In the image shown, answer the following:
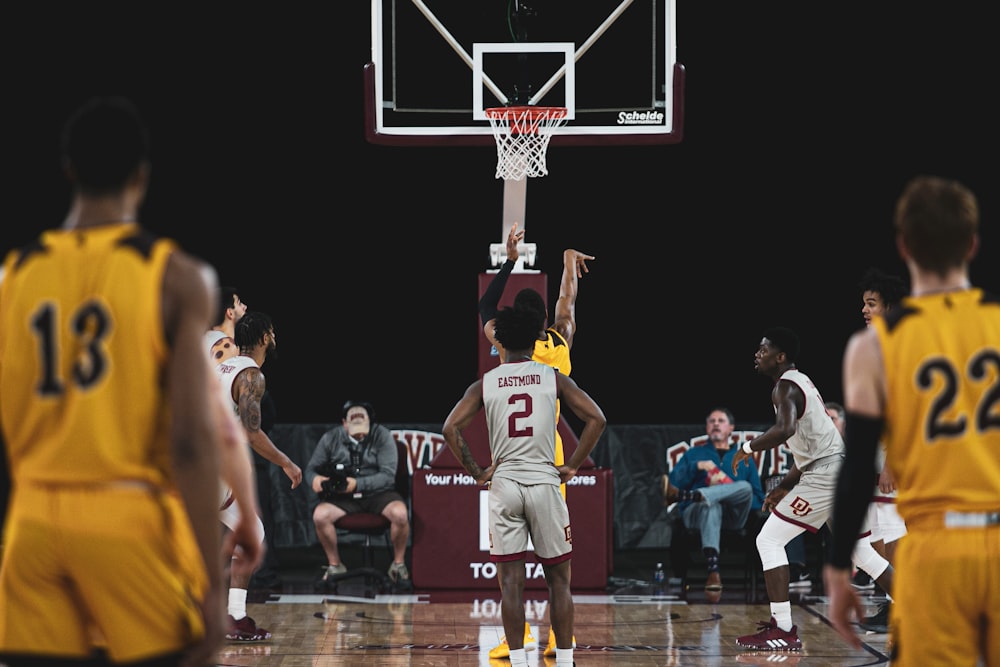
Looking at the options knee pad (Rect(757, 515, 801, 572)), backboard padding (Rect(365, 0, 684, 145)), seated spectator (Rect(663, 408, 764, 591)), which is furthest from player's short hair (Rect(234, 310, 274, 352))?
seated spectator (Rect(663, 408, 764, 591))

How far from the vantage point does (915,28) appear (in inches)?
516

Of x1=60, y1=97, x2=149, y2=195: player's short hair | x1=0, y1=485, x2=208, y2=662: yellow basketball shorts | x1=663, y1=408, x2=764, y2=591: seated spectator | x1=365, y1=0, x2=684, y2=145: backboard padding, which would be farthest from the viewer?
x1=663, y1=408, x2=764, y2=591: seated spectator

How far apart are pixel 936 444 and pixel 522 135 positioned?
6.58m

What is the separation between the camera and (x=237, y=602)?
300 inches

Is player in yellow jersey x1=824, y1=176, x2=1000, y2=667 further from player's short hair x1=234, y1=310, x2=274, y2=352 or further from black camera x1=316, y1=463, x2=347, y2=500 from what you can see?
black camera x1=316, y1=463, x2=347, y2=500

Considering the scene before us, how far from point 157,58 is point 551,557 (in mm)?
8585

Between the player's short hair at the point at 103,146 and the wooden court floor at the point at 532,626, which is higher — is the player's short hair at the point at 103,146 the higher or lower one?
the higher one

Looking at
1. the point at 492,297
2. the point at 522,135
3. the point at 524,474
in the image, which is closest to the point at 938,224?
the point at 524,474

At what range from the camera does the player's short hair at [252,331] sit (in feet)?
24.4

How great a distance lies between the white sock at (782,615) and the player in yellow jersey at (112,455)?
538 cm

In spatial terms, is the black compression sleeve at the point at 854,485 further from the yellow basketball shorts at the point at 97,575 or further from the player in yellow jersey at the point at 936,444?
the yellow basketball shorts at the point at 97,575

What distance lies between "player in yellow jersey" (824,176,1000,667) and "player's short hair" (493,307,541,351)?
3.01m

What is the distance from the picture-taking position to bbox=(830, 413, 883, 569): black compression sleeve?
10.5 feet

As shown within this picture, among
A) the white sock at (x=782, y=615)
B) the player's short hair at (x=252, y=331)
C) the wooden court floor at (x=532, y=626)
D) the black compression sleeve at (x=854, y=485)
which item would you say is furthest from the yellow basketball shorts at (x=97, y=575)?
the white sock at (x=782, y=615)
